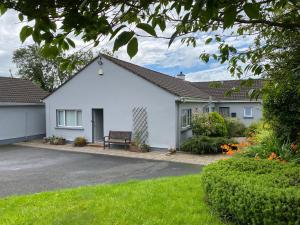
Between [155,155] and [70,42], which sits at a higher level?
[70,42]

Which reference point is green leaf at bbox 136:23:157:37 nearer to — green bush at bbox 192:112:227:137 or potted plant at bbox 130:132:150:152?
potted plant at bbox 130:132:150:152

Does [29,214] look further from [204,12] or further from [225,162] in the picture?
[204,12]

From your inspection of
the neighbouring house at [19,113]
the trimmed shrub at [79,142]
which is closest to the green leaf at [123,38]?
the trimmed shrub at [79,142]

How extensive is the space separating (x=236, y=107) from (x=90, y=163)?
55.6 feet

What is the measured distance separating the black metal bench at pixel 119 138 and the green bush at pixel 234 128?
8325 millimetres

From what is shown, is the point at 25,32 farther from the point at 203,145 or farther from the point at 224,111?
the point at 224,111

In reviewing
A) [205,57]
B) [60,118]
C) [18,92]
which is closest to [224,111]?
[60,118]

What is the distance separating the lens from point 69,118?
20.7 meters

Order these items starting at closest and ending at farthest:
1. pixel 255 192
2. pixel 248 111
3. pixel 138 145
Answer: pixel 255 192 → pixel 138 145 → pixel 248 111

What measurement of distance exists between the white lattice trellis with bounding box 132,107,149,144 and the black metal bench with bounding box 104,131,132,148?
17.7 inches

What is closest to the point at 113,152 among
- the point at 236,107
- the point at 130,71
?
the point at 130,71

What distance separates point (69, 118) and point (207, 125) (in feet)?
29.1

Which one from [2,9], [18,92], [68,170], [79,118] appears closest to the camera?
[2,9]

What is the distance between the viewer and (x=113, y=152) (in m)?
16.7
